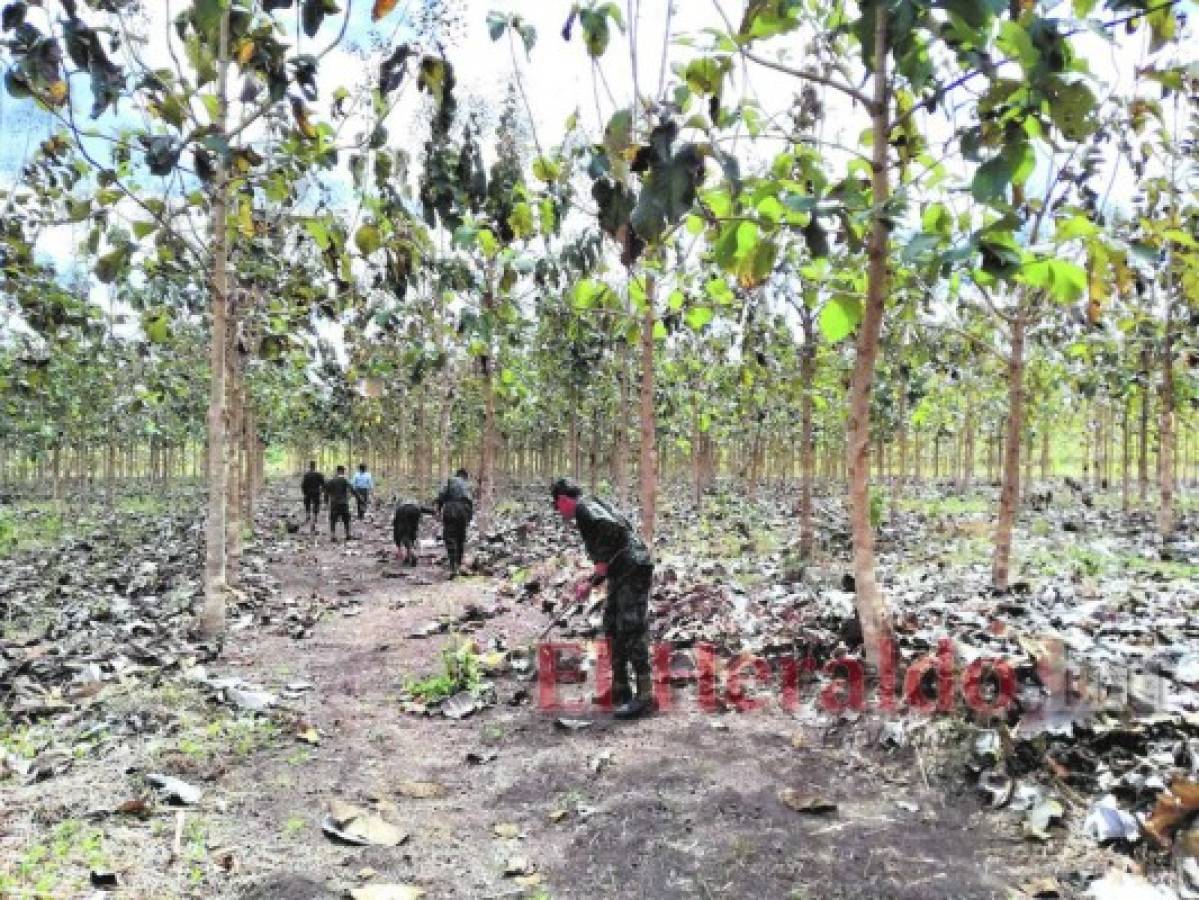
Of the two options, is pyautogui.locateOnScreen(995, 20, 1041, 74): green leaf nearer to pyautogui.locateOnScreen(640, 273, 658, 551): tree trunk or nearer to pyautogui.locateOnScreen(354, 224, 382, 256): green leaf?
pyautogui.locateOnScreen(354, 224, 382, 256): green leaf

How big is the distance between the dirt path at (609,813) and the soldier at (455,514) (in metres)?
5.78

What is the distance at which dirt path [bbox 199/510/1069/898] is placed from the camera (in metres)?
3.81

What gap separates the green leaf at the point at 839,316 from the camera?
412cm

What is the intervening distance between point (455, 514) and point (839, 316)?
9.17m

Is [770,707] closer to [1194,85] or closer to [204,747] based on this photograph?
[204,747]

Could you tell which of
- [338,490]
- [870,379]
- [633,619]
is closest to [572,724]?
[633,619]

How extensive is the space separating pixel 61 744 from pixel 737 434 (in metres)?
28.5

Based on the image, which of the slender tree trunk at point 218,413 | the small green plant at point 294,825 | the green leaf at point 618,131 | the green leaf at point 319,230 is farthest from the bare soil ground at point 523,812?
the green leaf at point 319,230

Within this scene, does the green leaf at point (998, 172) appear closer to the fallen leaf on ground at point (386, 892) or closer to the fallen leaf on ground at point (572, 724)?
the fallen leaf on ground at point (386, 892)

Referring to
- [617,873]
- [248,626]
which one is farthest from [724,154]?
[248,626]

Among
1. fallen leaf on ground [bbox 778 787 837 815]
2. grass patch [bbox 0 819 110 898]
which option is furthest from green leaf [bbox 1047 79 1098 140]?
grass patch [bbox 0 819 110 898]

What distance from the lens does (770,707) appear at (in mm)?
6016

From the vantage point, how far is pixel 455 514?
1257cm

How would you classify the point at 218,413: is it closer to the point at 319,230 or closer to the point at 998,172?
the point at 319,230
